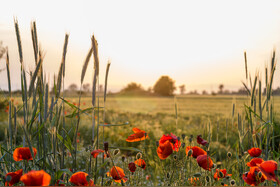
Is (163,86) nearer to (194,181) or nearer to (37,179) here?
(194,181)

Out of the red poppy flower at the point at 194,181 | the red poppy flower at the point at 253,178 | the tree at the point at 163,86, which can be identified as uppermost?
the tree at the point at 163,86

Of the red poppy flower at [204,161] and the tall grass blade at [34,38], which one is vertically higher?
the tall grass blade at [34,38]

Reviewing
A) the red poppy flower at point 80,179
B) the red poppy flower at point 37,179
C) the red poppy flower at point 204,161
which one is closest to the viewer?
the red poppy flower at point 37,179

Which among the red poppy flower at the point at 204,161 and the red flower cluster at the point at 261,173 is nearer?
the red flower cluster at the point at 261,173

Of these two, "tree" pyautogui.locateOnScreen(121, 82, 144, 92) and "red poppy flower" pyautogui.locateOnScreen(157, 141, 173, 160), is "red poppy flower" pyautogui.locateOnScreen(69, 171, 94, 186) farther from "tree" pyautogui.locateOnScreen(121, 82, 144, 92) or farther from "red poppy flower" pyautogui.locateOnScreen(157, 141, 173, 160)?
"tree" pyautogui.locateOnScreen(121, 82, 144, 92)

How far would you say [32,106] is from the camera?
1.01m

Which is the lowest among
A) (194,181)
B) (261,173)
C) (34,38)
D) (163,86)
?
(194,181)

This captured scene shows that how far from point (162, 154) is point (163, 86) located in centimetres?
4023

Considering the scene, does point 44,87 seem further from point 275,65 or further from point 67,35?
point 275,65

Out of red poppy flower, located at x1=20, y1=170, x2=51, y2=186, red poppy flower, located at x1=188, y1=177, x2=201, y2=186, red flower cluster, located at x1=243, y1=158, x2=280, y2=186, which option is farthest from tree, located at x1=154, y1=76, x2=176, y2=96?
red poppy flower, located at x1=20, y1=170, x2=51, y2=186

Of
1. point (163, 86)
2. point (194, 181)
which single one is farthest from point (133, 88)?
point (194, 181)

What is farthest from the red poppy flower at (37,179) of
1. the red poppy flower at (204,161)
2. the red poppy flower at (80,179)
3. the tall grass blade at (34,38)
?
the red poppy flower at (204,161)

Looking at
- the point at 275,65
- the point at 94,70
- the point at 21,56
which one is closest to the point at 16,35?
the point at 21,56

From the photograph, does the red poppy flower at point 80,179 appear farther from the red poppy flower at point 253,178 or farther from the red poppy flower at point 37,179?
the red poppy flower at point 253,178
